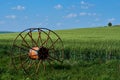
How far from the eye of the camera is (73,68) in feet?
57.2

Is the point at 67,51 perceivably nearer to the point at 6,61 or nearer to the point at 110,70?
the point at 6,61

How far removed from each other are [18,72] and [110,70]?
407 cm

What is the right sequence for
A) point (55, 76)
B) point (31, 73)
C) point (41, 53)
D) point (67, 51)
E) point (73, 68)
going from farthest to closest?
1. point (67, 51)
2. point (73, 68)
3. point (31, 73)
4. point (55, 76)
5. point (41, 53)

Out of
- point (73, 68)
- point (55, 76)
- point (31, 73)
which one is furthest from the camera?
point (73, 68)

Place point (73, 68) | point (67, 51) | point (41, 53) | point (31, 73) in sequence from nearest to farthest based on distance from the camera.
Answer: point (41, 53), point (31, 73), point (73, 68), point (67, 51)

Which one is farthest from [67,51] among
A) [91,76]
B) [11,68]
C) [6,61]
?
[91,76]

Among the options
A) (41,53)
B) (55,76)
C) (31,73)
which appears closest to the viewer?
(41,53)

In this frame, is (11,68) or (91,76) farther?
(11,68)

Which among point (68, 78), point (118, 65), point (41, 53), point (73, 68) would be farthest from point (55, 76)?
point (118, 65)

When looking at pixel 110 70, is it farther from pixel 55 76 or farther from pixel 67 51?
pixel 67 51

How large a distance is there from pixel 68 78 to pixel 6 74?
2.79 meters

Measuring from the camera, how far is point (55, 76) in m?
14.8

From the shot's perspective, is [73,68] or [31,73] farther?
[73,68]

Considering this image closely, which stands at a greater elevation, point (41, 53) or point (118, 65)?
point (41, 53)
